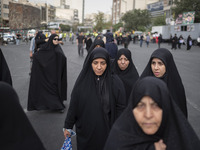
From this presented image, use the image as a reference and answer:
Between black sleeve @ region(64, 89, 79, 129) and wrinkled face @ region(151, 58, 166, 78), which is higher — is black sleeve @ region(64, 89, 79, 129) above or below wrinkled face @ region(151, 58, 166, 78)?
below

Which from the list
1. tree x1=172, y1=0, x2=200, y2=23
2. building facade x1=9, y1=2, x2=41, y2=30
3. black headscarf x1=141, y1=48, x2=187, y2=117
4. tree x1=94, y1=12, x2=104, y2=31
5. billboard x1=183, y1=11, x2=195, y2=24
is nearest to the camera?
black headscarf x1=141, y1=48, x2=187, y2=117

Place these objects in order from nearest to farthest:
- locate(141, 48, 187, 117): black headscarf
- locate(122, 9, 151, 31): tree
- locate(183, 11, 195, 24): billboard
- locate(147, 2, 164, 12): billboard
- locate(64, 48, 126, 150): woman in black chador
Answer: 1. locate(64, 48, 126, 150): woman in black chador
2. locate(141, 48, 187, 117): black headscarf
3. locate(183, 11, 195, 24): billboard
4. locate(122, 9, 151, 31): tree
5. locate(147, 2, 164, 12): billboard

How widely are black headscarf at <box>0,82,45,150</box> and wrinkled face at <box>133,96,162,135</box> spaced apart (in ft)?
2.51

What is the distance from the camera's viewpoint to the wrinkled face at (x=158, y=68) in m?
3.34

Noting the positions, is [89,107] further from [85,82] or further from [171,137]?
[171,137]

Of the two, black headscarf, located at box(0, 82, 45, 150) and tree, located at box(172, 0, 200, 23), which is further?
tree, located at box(172, 0, 200, 23)

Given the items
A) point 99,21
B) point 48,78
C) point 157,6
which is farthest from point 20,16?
point 48,78

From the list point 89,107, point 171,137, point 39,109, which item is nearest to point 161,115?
point 171,137

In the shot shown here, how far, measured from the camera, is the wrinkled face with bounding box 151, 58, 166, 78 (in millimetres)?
3344

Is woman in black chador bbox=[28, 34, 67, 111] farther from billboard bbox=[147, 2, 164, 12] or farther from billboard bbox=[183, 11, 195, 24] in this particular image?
billboard bbox=[147, 2, 164, 12]

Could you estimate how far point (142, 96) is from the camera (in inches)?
67.0

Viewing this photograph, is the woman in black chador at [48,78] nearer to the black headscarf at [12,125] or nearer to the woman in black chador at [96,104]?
the woman in black chador at [96,104]

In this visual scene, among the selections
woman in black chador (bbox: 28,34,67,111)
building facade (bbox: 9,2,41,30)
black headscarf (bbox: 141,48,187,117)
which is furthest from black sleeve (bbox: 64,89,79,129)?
building facade (bbox: 9,2,41,30)

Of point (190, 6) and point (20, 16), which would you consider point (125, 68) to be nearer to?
point (190, 6)
